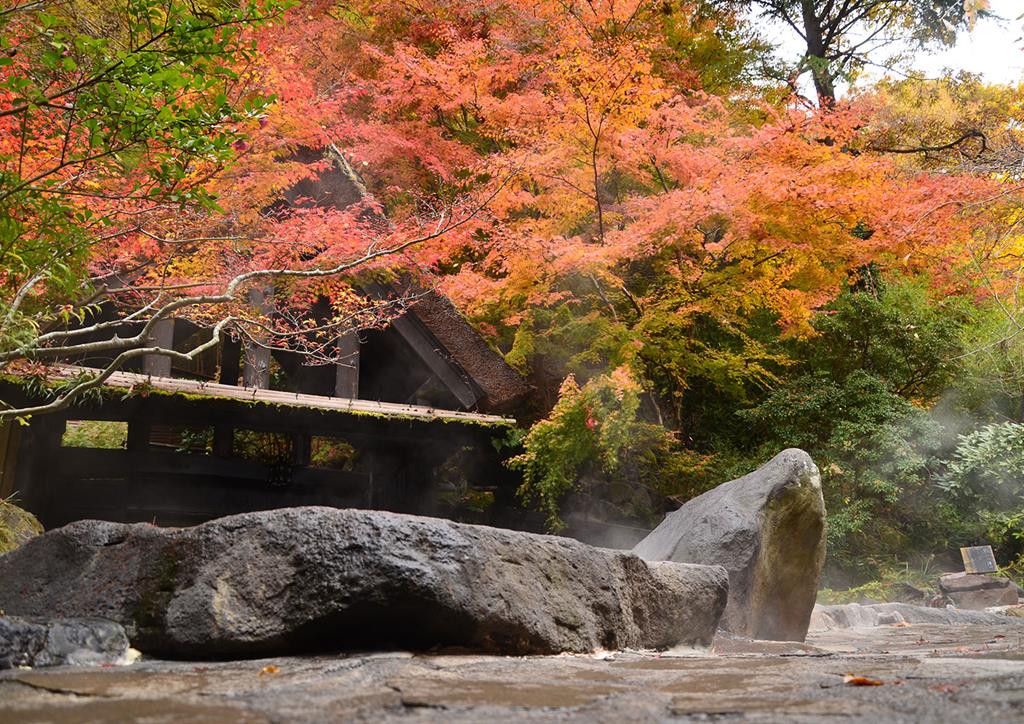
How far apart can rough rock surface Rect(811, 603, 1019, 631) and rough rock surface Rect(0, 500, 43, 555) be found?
7277 mm

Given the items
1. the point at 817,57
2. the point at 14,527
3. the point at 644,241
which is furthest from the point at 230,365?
the point at 817,57

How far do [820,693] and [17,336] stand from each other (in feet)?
13.1

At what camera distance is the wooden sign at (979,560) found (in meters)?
11.2

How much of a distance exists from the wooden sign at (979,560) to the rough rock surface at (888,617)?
2070 mm

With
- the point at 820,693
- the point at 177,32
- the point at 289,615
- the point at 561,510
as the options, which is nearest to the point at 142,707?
the point at 289,615

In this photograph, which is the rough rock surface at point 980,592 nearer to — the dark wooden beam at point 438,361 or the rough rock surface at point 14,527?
the dark wooden beam at point 438,361

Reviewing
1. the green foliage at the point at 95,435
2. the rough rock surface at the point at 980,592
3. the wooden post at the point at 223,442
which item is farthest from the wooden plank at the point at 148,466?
the rough rock surface at the point at 980,592

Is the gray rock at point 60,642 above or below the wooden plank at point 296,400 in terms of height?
below

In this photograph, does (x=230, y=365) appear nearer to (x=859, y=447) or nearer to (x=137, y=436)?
(x=137, y=436)

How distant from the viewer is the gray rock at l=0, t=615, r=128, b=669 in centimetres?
264

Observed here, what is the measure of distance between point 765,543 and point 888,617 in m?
4.00

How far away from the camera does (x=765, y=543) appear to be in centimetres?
596

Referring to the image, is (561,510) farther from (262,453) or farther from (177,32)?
(177,32)

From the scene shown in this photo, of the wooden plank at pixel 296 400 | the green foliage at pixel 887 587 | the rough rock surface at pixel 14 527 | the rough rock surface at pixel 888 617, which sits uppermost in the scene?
the wooden plank at pixel 296 400
